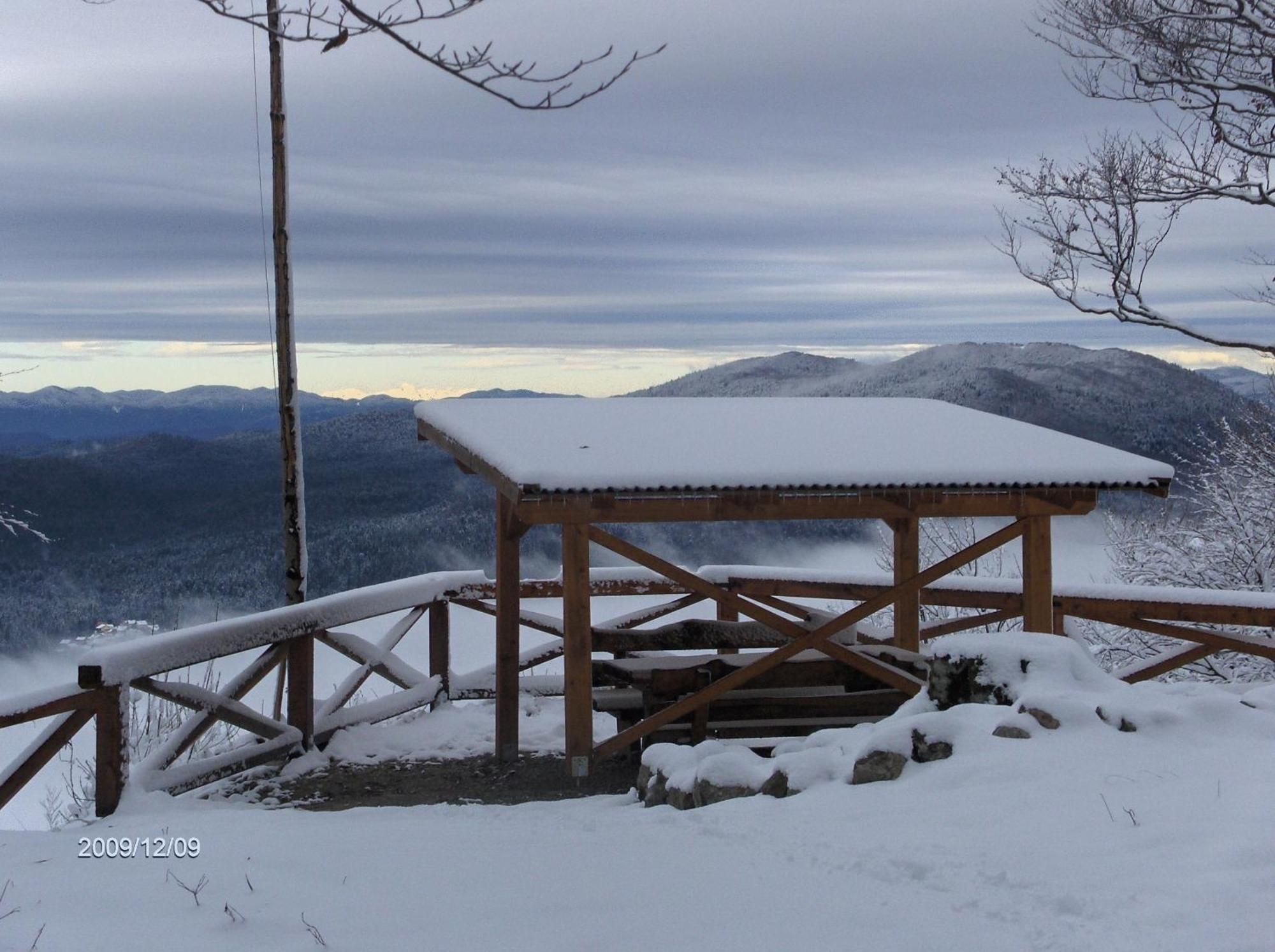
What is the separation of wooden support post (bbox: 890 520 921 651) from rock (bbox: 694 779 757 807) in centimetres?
382

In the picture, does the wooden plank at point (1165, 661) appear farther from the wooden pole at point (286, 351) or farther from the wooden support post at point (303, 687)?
the wooden pole at point (286, 351)

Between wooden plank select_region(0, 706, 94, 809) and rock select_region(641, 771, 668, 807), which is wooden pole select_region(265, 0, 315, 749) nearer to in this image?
wooden plank select_region(0, 706, 94, 809)

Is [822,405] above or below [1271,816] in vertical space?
above

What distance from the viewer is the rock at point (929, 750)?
5340 millimetres

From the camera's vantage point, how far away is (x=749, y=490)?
681cm

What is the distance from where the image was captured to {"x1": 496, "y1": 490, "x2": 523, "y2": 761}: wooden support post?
859 centimetres

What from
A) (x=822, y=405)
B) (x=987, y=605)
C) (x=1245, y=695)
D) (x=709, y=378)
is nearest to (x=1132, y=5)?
(x=822, y=405)

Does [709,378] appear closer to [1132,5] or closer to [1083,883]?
[1132,5]

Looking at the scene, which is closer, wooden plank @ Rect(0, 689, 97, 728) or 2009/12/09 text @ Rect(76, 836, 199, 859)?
2009/12/09 text @ Rect(76, 836, 199, 859)

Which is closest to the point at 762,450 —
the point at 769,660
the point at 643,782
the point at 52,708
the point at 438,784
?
the point at 769,660

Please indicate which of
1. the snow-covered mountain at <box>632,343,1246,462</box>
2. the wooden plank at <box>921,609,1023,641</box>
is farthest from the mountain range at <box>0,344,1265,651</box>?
the wooden plank at <box>921,609,1023,641</box>

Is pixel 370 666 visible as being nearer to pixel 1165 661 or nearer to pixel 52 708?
pixel 52 708

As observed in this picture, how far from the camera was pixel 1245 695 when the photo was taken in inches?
233

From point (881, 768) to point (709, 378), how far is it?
5831 centimetres
